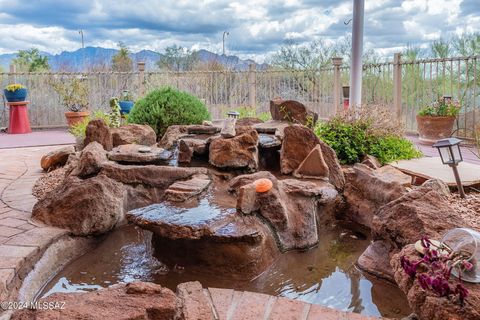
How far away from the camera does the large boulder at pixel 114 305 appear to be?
5.10 ft

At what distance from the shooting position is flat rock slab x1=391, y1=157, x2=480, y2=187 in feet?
11.6

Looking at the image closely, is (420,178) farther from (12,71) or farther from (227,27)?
(12,71)

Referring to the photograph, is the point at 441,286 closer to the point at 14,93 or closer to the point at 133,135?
the point at 133,135

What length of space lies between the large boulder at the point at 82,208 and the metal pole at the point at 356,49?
10.9ft

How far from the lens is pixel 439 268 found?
153cm

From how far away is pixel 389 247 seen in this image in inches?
91.7

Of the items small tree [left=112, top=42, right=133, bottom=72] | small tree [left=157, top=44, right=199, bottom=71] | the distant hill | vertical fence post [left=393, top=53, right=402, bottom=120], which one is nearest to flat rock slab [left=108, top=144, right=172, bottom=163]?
vertical fence post [left=393, top=53, right=402, bottom=120]

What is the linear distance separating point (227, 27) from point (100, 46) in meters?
4.26

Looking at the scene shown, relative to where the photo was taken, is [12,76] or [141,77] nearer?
[12,76]

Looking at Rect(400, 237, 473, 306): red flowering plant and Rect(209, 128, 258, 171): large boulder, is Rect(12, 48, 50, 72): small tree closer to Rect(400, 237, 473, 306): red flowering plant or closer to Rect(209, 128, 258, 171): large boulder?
Rect(209, 128, 258, 171): large boulder

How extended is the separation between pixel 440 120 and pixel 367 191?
3960mm

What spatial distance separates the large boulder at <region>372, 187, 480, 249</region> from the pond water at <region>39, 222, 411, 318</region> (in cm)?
25

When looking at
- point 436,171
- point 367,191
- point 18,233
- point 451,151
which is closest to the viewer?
point 18,233

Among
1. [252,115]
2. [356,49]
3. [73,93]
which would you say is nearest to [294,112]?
[356,49]
